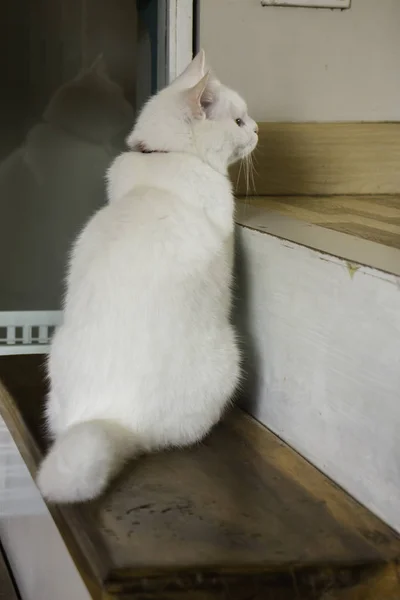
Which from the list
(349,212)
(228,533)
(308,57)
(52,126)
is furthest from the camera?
(52,126)

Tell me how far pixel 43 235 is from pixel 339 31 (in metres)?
0.93

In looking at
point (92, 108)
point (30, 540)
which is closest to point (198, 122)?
point (30, 540)

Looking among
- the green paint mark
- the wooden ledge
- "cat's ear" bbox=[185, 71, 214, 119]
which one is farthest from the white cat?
the green paint mark

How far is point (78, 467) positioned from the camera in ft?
2.60

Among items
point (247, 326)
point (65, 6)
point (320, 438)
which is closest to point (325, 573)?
point (320, 438)

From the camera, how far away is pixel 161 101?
1133 mm

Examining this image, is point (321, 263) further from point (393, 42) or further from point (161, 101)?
point (393, 42)

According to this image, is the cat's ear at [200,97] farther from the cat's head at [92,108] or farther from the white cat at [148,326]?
the cat's head at [92,108]

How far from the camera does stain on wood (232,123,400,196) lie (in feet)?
4.87

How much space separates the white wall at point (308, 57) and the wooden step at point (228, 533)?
0.82 metres

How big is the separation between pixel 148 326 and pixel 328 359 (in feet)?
0.74

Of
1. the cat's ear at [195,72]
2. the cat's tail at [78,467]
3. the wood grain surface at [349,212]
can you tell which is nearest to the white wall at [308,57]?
the wood grain surface at [349,212]

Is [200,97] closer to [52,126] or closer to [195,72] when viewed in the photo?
[195,72]

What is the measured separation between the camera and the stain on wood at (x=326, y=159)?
1.48 metres
